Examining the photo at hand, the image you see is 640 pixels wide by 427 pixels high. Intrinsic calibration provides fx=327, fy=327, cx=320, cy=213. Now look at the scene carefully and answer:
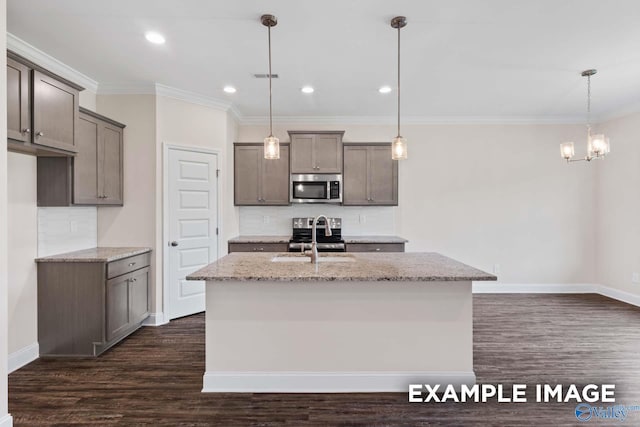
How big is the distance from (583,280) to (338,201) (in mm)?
4058

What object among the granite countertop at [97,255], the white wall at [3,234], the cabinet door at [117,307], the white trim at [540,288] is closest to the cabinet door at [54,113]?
the white wall at [3,234]

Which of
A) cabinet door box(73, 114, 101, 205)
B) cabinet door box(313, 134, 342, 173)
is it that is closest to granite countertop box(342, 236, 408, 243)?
cabinet door box(313, 134, 342, 173)

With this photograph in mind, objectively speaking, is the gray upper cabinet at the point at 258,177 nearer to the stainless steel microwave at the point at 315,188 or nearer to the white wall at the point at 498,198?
the stainless steel microwave at the point at 315,188

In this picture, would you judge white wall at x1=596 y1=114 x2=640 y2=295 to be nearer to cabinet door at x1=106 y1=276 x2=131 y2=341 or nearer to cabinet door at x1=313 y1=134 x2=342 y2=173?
cabinet door at x1=313 y1=134 x2=342 y2=173

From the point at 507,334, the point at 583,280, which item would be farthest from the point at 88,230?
the point at 583,280

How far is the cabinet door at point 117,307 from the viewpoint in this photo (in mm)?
3053

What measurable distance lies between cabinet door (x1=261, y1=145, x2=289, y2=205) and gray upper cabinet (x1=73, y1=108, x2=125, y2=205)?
1867 mm

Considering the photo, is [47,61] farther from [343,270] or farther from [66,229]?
[343,270]

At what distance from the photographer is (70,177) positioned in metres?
3.03

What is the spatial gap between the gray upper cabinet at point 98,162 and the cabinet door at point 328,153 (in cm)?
248

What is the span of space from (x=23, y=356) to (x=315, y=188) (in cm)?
360

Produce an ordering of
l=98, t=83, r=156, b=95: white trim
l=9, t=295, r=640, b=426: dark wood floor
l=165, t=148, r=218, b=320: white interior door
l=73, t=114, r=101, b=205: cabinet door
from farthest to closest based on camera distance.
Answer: l=165, t=148, r=218, b=320: white interior door, l=98, t=83, r=156, b=95: white trim, l=73, t=114, r=101, b=205: cabinet door, l=9, t=295, r=640, b=426: dark wood floor

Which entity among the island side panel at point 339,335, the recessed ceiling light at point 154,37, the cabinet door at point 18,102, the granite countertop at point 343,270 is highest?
the recessed ceiling light at point 154,37

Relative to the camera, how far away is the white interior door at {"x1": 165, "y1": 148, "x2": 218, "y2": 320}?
3.96 metres
